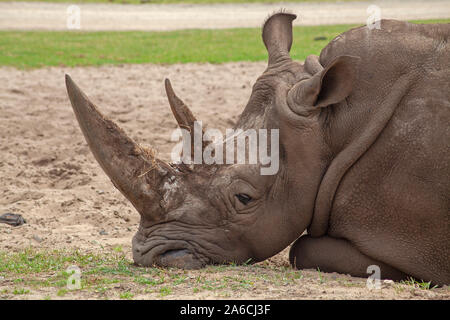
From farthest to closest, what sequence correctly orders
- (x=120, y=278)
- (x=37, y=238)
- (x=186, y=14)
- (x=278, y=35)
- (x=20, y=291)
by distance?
1. (x=186, y=14)
2. (x=37, y=238)
3. (x=278, y=35)
4. (x=120, y=278)
5. (x=20, y=291)

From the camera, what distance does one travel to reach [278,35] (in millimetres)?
5688

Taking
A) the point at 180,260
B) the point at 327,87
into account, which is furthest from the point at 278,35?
the point at 180,260

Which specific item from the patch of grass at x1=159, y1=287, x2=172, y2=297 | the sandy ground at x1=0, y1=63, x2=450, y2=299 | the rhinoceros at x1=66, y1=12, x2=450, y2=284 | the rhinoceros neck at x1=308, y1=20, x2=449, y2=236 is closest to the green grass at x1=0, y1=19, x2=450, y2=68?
the sandy ground at x1=0, y1=63, x2=450, y2=299

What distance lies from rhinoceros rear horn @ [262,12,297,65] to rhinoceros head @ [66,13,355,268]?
468 millimetres

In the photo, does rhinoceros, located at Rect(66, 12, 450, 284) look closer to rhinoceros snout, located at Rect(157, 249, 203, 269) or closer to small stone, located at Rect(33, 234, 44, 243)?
rhinoceros snout, located at Rect(157, 249, 203, 269)

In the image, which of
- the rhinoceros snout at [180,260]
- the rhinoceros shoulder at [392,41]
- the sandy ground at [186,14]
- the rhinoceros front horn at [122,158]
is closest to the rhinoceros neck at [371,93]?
the rhinoceros shoulder at [392,41]

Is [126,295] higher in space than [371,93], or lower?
lower

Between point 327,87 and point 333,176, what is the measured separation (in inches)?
22.3

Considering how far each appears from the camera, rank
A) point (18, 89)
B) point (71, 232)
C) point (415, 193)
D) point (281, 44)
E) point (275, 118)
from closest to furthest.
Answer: point (415, 193) → point (275, 118) → point (281, 44) → point (71, 232) → point (18, 89)

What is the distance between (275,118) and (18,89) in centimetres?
662

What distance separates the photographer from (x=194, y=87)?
11.3 m

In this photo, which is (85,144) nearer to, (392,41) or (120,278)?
(120,278)
